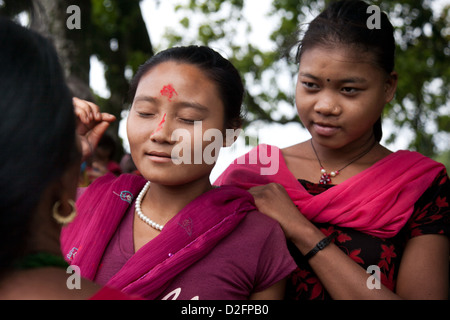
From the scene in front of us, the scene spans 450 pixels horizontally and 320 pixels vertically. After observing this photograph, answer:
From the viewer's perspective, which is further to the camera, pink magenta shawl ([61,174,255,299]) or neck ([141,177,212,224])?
neck ([141,177,212,224])

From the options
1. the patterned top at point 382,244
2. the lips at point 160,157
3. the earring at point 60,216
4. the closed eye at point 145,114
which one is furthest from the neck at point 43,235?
the patterned top at point 382,244

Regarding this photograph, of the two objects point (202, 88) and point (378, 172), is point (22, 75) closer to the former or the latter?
point (202, 88)

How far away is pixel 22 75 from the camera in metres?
1.15

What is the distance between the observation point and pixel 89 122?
2336 mm

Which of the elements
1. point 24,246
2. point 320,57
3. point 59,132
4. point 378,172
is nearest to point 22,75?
point 59,132

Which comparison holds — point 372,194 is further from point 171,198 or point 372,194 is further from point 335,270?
point 171,198

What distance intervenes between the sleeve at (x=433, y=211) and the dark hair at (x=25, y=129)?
5.12 ft

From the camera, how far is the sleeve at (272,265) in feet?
6.29

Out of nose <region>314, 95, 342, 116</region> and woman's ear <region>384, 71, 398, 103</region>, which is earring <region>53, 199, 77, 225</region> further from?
woman's ear <region>384, 71, 398, 103</region>

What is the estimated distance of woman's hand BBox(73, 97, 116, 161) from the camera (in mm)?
2309

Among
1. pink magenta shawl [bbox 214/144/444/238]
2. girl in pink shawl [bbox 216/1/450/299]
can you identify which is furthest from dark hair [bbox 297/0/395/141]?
pink magenta shawl [bbox 214/144/444/238]

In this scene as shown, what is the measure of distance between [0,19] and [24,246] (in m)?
0.52

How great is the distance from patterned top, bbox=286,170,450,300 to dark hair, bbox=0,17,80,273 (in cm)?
125

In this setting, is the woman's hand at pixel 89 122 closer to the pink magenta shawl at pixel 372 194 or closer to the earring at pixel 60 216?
the pink magenta shawl at pixel 372 194
